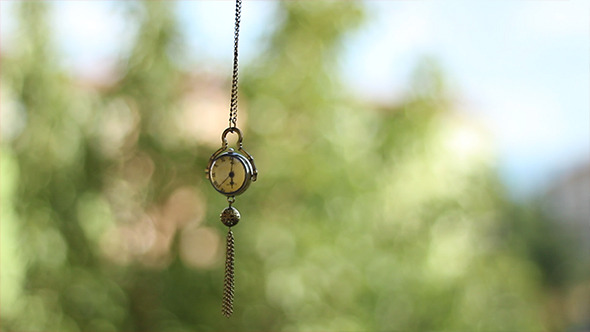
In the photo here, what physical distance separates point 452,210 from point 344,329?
0.61m

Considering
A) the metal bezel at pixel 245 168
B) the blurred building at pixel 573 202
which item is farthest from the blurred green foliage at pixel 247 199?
the metal bezel at pixel 245 168

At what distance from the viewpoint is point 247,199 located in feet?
8.33

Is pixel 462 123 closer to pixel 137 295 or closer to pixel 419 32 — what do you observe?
pixel 419 32

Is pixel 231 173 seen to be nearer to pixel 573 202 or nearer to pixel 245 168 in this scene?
pixel 245 168

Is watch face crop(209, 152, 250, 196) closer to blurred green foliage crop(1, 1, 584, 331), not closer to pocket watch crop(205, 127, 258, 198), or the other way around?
pocket watch crop(205, 127, 258, 198)

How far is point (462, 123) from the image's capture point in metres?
2.79

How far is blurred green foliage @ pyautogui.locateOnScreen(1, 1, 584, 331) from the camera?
8.33ft

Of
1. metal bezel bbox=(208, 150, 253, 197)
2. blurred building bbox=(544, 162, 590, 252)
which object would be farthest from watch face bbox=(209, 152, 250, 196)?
blurred building bbox=(544, 162, 590, 252)

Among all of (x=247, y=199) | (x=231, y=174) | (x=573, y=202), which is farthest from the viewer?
(x=573, y=202)

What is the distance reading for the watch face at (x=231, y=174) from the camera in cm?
125

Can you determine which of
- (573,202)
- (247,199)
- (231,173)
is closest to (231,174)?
(231,173)

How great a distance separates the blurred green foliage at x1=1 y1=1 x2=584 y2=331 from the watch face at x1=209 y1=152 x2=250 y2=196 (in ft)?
4.14

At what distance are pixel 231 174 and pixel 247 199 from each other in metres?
1.29

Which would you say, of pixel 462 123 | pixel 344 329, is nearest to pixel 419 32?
pixel 462 123
